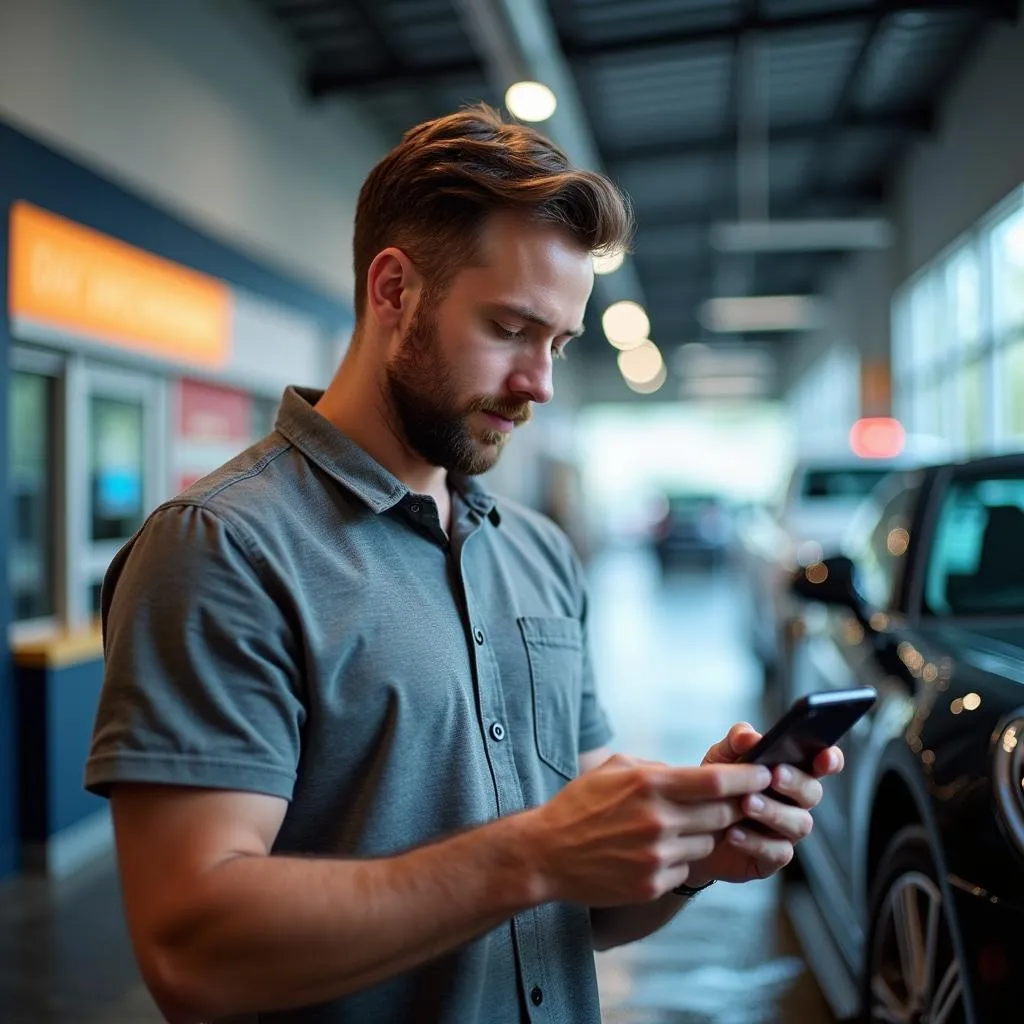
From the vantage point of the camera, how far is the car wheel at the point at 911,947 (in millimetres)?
1841

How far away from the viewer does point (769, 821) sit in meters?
1.00

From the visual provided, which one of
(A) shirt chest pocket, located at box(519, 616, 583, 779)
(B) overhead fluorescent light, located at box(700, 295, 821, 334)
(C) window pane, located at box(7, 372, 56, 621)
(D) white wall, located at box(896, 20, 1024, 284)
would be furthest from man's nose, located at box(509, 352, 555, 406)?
(B) overhead fluorescent light, located at box(700, 295, 821, 334)

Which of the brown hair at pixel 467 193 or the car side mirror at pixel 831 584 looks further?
the car side mirror at pixel 831 584

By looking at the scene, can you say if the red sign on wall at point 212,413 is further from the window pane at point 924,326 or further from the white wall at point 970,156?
the window pane at point 924,326

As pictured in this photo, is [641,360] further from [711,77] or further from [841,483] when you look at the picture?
[841,483]

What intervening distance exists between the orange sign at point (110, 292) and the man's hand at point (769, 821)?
3983mm

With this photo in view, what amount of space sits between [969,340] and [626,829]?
889 cm

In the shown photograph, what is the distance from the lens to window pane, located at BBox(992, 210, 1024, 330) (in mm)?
7355

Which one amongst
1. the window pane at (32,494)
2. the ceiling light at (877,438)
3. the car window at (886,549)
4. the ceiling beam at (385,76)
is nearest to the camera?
the car window at (886,549)

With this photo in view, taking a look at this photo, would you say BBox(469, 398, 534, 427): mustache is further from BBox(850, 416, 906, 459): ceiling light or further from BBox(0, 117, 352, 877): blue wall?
BBox(850, 416, 906, 459): ceiling light

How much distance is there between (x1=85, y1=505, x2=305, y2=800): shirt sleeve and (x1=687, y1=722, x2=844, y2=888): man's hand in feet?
1.45

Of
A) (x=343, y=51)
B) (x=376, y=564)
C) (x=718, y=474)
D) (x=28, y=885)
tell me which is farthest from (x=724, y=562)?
(x=376, y=564)

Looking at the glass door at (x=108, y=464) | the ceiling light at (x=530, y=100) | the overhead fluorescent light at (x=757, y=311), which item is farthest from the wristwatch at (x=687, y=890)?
the overhead fluorescent light at (x=757, y=311)

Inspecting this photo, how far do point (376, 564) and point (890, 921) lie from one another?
5.31 feet
